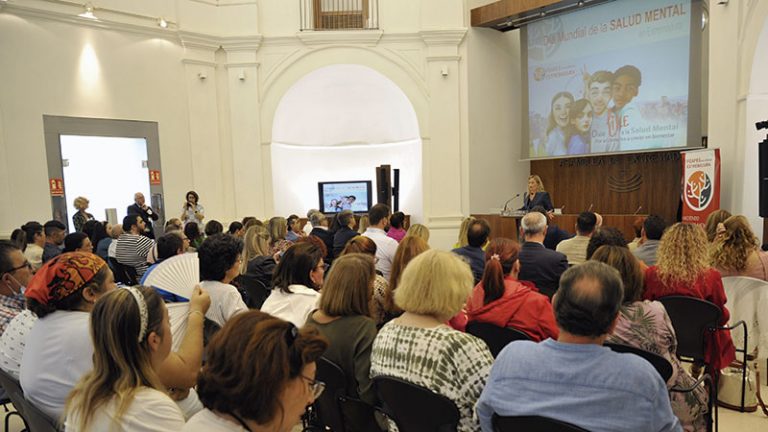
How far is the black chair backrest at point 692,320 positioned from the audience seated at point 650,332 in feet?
2.33

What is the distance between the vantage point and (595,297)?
155 cm

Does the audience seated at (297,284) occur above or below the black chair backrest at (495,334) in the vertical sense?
above

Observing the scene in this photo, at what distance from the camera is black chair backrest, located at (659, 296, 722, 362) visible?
2.83 meters

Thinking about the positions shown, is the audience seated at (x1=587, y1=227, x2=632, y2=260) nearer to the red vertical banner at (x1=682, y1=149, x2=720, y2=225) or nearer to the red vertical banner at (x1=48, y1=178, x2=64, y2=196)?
the red vertical banner at (x1=682, y1=149, x2=720, y2=225)

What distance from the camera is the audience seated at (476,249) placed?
12.0 feet

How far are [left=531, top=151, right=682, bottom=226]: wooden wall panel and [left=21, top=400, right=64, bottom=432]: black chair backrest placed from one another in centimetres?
868

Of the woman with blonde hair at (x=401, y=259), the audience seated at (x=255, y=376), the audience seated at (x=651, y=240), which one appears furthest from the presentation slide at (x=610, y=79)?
the audience seated at (x=255, y=376)

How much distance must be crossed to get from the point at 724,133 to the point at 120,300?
23.1ft

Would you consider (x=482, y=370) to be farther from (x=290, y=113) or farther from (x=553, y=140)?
(x=290, y=113)

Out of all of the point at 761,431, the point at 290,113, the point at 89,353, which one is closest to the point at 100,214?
the point at 290,113

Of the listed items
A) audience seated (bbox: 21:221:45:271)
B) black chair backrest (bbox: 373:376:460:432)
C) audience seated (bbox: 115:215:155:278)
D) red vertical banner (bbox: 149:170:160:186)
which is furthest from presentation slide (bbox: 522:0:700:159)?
audience seated (bbox: 21:221:45:271)

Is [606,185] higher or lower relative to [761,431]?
higher

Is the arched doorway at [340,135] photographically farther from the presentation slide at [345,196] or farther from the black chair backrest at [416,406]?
the black chair backrest at [416,406]

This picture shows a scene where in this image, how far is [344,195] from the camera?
11141 millimetres
